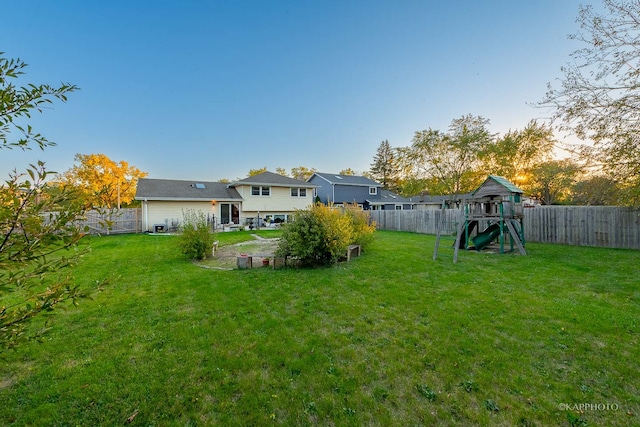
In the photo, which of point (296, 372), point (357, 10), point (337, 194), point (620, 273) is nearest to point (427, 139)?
point (337, 194)

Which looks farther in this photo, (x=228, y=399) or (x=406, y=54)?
(x=406, y=54)

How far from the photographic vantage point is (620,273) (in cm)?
651

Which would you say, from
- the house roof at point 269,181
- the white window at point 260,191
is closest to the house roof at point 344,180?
the house roof at point 269,181

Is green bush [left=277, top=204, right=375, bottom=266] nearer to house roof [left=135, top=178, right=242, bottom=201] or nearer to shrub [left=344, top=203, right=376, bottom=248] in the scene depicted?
shrub [left=344, top=203, right=376, bottom=248]

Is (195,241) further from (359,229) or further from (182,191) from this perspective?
(182,191)

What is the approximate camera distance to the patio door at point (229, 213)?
2050 centimetres

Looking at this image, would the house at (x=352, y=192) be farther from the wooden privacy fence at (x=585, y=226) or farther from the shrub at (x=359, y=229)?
the shrub at (x=359, y=229)

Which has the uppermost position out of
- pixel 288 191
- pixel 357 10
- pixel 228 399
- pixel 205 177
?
pixel 357 10

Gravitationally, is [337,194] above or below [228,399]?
above

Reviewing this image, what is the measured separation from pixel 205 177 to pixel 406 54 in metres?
23.4

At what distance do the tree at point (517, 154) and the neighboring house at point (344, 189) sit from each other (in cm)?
1235

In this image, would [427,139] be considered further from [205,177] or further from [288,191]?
[205,177]

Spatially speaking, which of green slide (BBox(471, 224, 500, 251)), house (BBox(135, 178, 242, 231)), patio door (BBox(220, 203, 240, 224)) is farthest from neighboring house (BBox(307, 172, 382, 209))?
green slide (BBox(471, 224, 500, 251))

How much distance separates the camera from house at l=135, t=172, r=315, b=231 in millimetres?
18070
